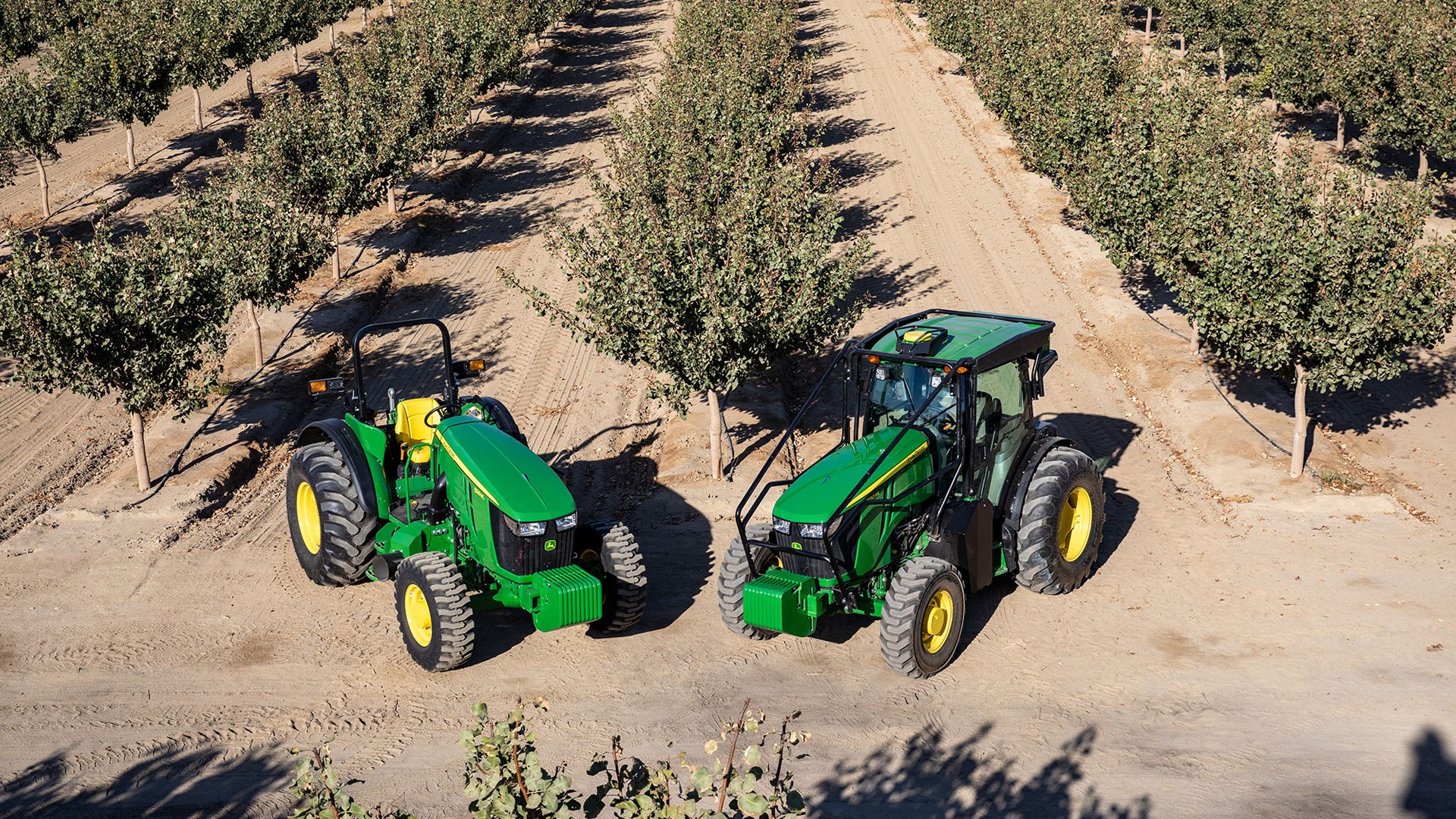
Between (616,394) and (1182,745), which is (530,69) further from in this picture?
(1182,745)

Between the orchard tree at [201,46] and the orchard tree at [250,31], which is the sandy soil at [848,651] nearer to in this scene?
the orchard tree at [201,46]

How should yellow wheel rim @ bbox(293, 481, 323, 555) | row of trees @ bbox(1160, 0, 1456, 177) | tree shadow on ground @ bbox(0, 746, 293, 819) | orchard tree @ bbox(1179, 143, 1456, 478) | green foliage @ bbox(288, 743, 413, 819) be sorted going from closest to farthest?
green foliage @ bbox(288, 743, 413, 819), tree shadow on ground @ bbox(0, 746, 293, 819), yellow wheel rim @ bbox(293, 481, 323, 555), orchard tree @ bbox(1179, 143, 1456, 478), row of trees @ bbox(1160, 0, 1456, 177)

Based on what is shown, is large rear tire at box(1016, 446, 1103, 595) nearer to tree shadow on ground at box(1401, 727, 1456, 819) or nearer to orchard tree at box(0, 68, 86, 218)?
tree shadow on ground at box(1401, 727, 1456, 819)

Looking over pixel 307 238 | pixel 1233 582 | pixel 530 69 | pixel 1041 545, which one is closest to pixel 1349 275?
pixel 1233 582

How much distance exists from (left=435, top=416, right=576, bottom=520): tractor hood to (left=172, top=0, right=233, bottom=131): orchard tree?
2371 centimetres

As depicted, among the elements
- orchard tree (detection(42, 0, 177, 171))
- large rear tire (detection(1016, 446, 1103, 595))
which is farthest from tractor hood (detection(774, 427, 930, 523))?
orchard tree (detection(42, 0, 177, 171))

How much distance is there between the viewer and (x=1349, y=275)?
12.2 metres

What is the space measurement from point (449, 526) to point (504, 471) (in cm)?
104

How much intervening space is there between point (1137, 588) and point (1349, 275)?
445cm

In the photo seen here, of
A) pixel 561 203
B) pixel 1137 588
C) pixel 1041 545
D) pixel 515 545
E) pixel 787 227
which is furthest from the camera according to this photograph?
pixel 561 203

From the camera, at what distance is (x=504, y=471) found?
9.53 meters

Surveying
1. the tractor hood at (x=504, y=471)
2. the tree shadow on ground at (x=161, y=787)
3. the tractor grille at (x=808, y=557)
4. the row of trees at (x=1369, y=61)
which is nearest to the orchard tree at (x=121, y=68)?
the tractor hood at (x=504, y=471)

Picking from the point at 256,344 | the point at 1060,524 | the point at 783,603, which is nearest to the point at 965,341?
the point at 1060,524

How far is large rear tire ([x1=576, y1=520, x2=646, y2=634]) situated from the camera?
969 centimetres
